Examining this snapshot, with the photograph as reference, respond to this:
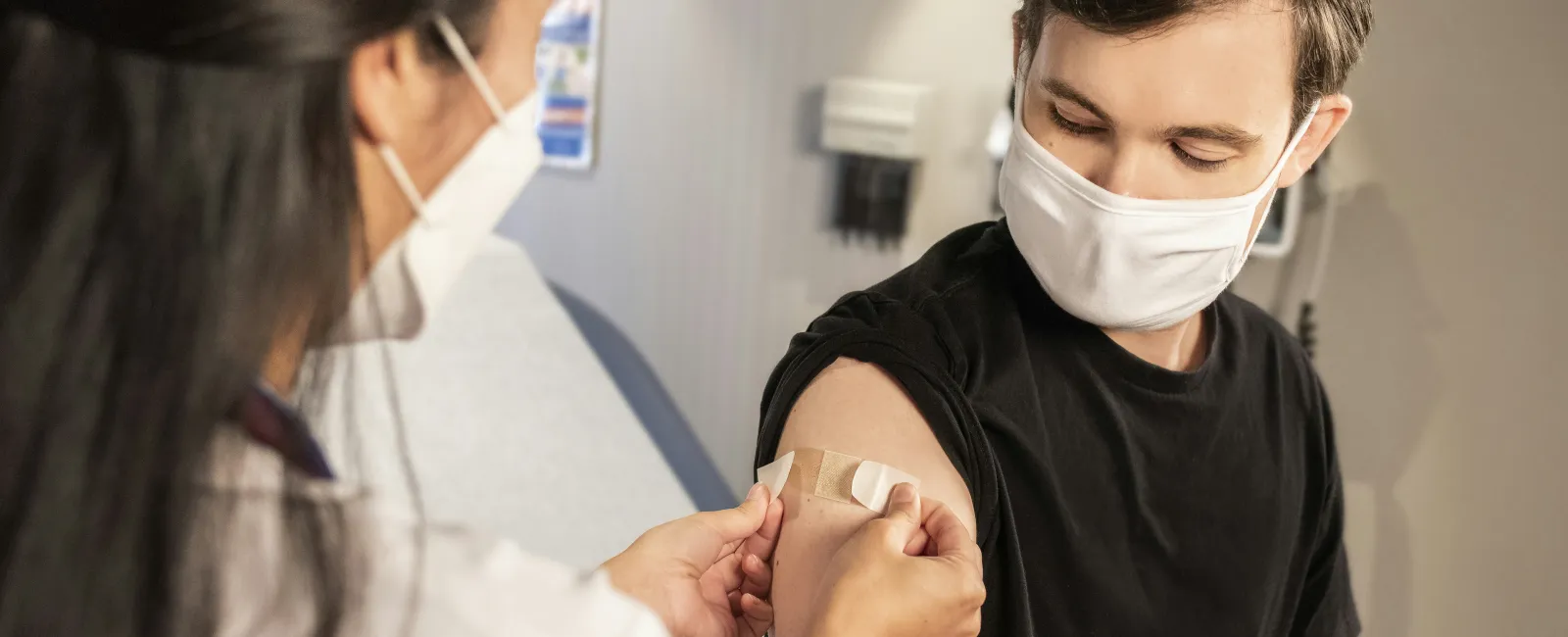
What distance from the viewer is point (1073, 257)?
99 centimetres

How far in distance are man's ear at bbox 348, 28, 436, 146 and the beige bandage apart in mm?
420

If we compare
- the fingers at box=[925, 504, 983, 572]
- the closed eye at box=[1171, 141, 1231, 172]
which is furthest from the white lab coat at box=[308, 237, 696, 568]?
the closed eye at box=[1171, 141, 1231, 172]

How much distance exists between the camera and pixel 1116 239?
97 cm

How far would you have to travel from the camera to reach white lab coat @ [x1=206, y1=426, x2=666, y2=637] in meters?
0.55

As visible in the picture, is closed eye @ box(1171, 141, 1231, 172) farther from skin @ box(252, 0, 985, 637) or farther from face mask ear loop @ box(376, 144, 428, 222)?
face mask ear loop @ box(376, 144, 428, 222)

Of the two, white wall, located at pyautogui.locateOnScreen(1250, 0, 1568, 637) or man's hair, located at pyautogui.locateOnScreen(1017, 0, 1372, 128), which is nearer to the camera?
man's hair, located at pyautogui.locateOnScreen(1017, 0, 1372, 128)

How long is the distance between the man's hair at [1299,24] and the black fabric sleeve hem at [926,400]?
32 cm

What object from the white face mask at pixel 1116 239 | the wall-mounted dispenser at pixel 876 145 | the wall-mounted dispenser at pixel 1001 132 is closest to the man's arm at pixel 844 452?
the white face mask at pixel 1116 239

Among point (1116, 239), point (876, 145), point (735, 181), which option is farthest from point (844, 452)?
point (735, 181)

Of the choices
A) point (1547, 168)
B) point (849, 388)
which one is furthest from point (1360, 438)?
point (849, 388)

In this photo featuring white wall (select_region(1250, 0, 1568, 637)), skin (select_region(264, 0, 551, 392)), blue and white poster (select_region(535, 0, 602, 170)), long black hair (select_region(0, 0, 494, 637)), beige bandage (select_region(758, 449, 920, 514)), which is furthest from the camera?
blue and white poster (select_region(535, 0, 602, 170))

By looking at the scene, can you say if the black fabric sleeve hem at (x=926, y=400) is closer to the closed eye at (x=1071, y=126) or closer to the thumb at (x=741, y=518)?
the thumb at (x=741, y=518)

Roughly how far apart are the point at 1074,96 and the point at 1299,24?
214mm

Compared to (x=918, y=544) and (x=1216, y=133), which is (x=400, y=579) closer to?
(x=918, y=544)
